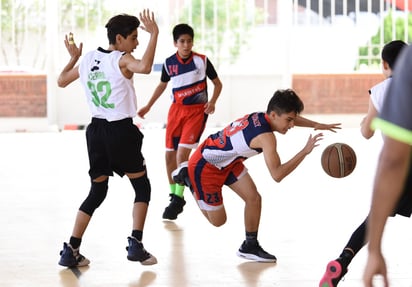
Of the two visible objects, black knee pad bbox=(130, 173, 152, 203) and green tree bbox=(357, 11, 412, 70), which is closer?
black knee pad bbox=(130, 173, 152, 203)

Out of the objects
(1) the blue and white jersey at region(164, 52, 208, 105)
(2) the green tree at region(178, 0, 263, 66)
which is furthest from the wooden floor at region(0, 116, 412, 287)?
(2) the green tree at region(178, 0, 263, 66)

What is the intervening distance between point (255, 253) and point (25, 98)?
1040cm

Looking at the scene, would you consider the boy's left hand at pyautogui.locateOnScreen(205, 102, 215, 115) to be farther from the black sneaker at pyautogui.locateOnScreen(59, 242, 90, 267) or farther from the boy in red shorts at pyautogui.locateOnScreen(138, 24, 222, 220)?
the black sneaker at pyautogui.locateOnScreen(59, 242, 90, 267)

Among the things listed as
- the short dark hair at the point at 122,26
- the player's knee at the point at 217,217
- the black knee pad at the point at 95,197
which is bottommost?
the player's knee at the point at 217,217

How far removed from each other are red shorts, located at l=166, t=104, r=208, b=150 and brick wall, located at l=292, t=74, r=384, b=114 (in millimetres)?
8723

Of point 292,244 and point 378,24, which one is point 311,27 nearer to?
point 378,24

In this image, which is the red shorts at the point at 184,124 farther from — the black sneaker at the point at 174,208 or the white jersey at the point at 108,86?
the white jersey at the point at 108,86

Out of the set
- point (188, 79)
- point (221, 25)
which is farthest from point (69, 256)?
point (221, 25)

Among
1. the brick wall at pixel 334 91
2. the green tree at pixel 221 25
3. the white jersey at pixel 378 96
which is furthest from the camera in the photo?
the green tree at pixel 221 25

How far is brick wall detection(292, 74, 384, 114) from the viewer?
623 inches

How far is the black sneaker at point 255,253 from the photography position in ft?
18.4

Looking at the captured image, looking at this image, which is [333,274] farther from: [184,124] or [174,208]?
[184,124]

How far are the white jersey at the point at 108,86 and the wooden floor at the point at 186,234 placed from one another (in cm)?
78

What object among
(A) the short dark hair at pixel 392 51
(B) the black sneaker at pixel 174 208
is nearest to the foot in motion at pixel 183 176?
(B) the black sneaker at pixel 174 208
